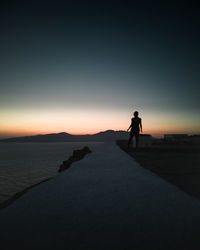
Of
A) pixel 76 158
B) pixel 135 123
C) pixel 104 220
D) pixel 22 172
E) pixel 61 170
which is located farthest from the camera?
pixel 22 172

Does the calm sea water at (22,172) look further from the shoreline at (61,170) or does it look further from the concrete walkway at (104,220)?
the concrete walkway at (104,220)

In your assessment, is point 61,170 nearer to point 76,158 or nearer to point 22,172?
→ point 76,158

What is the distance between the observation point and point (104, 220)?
5.28ft

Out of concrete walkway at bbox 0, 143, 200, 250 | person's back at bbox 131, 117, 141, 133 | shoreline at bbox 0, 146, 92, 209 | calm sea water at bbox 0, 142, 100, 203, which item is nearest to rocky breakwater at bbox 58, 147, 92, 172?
shoreline at bbox 0, 146, 92, 209

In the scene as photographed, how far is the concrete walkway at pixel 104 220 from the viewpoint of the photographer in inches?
49.3

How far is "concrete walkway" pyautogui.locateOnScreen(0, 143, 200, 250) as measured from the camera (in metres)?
1.25

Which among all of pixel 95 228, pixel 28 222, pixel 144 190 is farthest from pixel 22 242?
pixel 144 190

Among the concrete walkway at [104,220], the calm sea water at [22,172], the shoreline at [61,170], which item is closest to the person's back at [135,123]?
the shoreline at [61,170]

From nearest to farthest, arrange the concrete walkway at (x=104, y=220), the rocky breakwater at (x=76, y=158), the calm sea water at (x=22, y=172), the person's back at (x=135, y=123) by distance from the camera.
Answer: the concrete walkway at (x=104, y=220) → the person's back at (x=135, y=123) → the rocky breakwater at (x=76, y=158) → the calm sea water at (x=22, y=172)

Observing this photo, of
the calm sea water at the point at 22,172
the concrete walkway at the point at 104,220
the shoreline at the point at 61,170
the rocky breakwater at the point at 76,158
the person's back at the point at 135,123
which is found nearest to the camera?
the concrete walkway at the point at 104,220

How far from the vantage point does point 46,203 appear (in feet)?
6.82

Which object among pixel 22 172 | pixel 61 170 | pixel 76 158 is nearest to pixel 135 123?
pixel 76 158

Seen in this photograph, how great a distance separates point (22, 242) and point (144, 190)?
179 cm

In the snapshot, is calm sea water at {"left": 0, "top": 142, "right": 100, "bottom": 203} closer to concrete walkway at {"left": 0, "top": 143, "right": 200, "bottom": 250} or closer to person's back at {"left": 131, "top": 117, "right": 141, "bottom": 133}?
person's back at {"left": 131, "top": 117, "right": 141, "bottom": 133}
